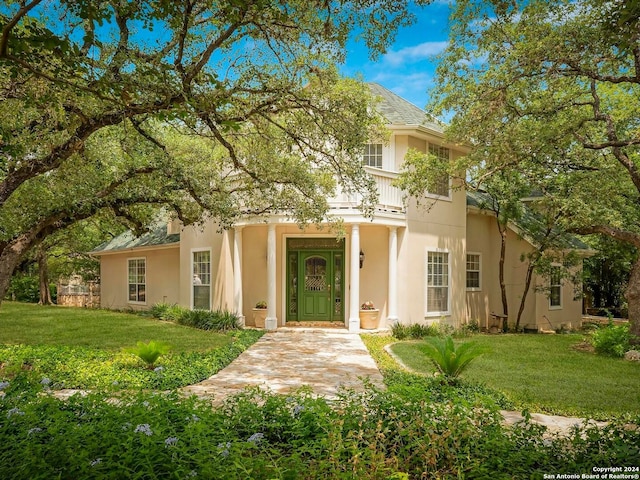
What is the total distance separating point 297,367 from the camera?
9391 mm

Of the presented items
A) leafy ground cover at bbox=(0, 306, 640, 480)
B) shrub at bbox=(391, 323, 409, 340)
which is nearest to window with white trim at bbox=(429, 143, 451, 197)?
shrub at bbox=(391, 323, 409, 340)

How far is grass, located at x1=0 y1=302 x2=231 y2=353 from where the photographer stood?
480 inches

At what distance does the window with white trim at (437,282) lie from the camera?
631 inches

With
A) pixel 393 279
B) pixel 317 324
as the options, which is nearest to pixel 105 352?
pixel 317 324

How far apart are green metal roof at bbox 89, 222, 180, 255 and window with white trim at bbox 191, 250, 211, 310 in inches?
79.6

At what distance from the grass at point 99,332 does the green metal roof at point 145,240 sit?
330cm

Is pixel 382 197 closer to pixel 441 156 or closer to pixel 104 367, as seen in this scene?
pixel 441 156

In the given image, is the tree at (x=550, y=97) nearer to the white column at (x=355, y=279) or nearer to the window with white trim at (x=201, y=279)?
the white column at (x=355, y=279)

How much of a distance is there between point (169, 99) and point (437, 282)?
40.3 ft

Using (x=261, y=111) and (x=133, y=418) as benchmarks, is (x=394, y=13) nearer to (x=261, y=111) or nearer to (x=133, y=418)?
(x=261, y=111)

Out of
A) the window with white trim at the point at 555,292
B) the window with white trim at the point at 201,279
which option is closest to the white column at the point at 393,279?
the window with white trim at the point at 201,279

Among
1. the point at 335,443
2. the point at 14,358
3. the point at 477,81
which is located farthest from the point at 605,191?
the point at 14,358

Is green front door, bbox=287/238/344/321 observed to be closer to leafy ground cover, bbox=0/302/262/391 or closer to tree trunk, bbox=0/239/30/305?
leafy ground cover, bbox=0/302/262/391

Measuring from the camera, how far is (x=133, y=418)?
14.4ft
